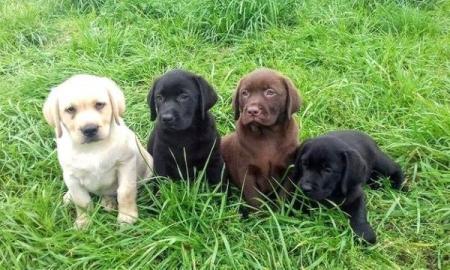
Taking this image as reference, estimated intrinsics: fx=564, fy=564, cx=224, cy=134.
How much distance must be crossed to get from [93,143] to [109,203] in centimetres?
62

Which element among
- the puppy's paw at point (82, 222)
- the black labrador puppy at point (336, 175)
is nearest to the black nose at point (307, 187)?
the black labrador puppy at point (336, 175)

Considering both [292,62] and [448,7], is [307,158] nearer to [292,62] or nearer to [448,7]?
[292,62]

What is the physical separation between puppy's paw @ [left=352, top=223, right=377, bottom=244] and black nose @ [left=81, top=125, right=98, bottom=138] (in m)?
1.86

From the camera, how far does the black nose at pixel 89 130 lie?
363 cm

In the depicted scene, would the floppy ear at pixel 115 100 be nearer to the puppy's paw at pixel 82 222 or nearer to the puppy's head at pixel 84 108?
the puppy's head at pixel 84 108

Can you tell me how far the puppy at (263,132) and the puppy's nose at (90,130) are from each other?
40.1 inches

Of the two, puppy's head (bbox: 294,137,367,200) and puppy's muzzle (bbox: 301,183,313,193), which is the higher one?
puppy's head (bbox: 294,137,367,200)

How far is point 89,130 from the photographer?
365 centimetres

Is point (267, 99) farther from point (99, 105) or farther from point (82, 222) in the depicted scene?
point (82, 222)

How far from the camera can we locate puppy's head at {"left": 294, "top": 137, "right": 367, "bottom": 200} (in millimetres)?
3789

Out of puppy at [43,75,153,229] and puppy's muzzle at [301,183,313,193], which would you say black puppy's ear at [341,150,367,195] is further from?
puppy at [43,75,153,229]

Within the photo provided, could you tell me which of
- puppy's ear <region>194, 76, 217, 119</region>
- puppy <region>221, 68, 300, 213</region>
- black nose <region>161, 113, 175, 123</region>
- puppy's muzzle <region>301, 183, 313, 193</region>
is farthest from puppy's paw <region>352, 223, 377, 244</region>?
black nose <region>161, 113, 175, 123</region>

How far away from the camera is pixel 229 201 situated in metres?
4.23

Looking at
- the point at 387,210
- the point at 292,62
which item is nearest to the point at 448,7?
the point at 292,62
